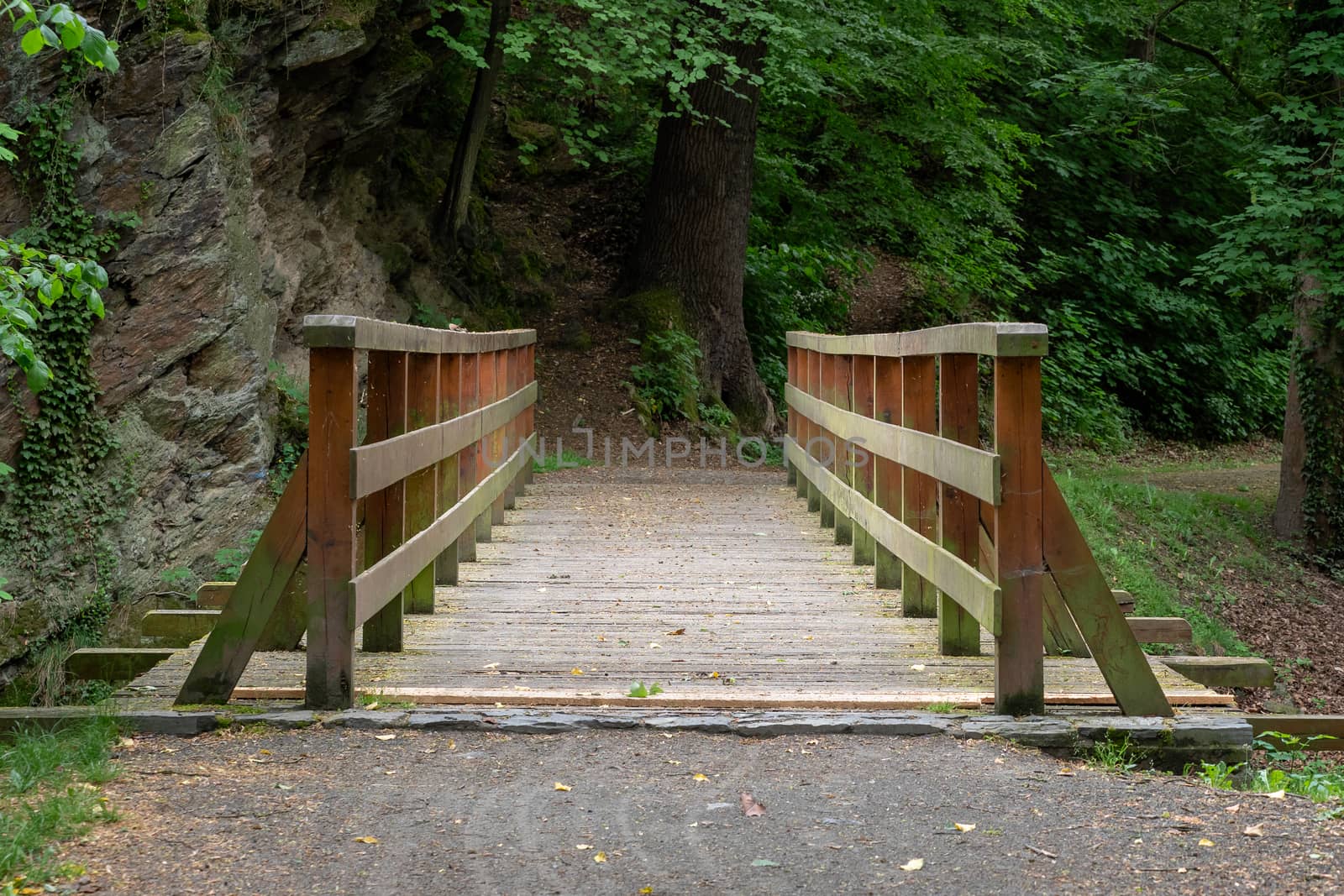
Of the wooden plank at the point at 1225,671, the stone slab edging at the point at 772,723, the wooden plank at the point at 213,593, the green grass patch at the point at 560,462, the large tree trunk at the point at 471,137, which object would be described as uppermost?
the large tree trunk at the point at 471,137

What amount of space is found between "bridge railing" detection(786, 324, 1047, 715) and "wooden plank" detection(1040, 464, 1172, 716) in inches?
1.8

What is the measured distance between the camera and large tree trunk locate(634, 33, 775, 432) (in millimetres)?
15234

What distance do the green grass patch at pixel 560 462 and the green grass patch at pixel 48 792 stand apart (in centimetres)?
912

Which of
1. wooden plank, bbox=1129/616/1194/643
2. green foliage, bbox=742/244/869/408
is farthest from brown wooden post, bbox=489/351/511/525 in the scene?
green foliage, bbox=742/244/869/408

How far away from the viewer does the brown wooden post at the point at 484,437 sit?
291 inches

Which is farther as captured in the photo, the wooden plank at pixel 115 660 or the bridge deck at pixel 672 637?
the wooden plank at pixel 115 660

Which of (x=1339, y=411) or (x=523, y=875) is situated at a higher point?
(x=1339, y=411)

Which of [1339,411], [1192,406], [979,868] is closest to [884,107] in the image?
[1339,411]

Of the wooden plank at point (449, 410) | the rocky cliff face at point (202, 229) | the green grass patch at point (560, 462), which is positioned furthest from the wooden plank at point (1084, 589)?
the green grass patch at point (560, 462)

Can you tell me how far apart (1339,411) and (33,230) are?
43.8 ft

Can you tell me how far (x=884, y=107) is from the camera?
18.2m

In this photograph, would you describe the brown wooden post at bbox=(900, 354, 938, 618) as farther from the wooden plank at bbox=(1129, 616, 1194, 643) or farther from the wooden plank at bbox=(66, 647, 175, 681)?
the wooden plank at bbox=(66, 647, 175, 681)

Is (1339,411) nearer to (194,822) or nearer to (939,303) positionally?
(939,303)

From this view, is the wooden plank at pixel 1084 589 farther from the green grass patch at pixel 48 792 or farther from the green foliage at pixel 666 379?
the green foliage at pixel 666 379
